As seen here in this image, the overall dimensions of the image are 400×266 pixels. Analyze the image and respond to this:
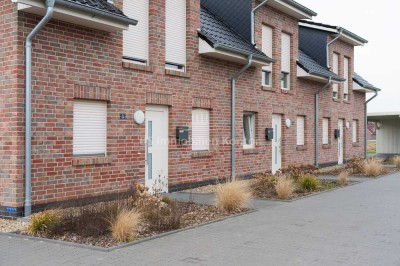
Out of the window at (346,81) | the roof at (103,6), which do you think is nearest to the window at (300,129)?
the window at (346,81)

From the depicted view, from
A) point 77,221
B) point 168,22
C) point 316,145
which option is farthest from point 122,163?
point 316,145

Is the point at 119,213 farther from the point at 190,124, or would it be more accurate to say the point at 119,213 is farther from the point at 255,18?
the point at 255,18

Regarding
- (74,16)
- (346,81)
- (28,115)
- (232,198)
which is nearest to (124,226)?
(28,115)

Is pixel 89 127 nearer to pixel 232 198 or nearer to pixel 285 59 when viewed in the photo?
pixel 232 198

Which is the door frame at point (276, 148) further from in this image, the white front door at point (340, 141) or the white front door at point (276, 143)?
the white front door at point (340, 141)

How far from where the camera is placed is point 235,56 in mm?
14398

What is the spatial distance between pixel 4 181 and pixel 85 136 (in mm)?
2043

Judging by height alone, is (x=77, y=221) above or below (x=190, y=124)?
below

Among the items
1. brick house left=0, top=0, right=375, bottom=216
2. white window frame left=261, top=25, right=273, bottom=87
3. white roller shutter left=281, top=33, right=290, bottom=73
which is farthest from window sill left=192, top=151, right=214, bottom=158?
white roller shutter left=281, top=33, right=290, bottom=73

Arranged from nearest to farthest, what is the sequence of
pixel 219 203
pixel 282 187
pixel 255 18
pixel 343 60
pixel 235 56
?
pixel 219 203 → pixel 282 187 → pixel 235 56 → pixel 255 18 → pixel 343 60

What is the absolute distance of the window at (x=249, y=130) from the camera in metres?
16.5

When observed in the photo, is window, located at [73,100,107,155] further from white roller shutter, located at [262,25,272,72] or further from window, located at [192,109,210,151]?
white roller shutter, located at [262,25,272,72]

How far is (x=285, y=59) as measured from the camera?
19406 millimetres

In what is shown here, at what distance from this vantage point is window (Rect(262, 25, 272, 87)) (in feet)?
57.9
